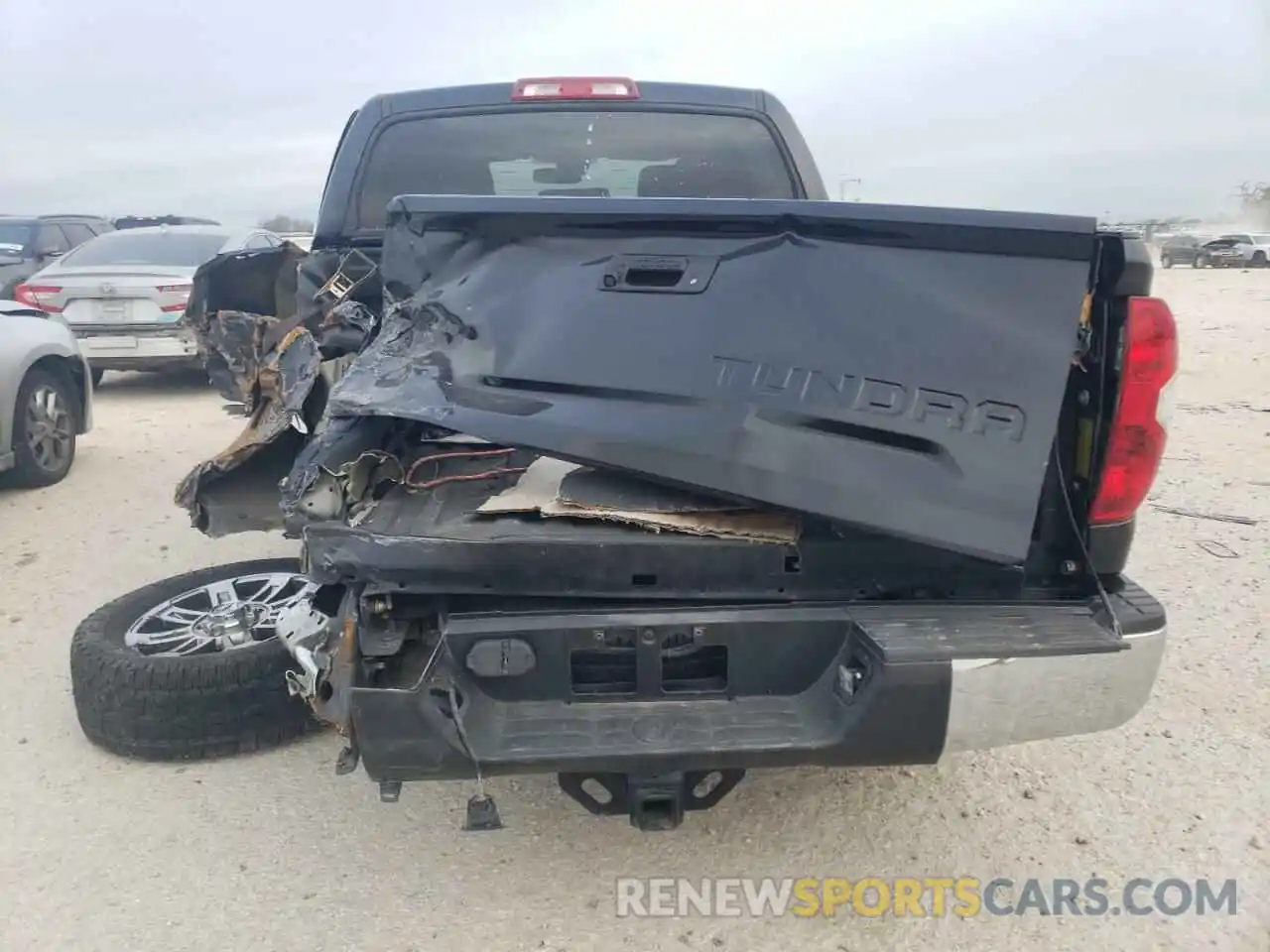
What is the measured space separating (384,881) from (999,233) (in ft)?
7.37

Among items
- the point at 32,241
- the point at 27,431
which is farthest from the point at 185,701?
the point at 32,241

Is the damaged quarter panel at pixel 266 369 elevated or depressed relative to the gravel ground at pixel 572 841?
elevated

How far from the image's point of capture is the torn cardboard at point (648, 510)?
7.44 ft

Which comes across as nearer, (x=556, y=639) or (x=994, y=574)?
(x=556, y=639)

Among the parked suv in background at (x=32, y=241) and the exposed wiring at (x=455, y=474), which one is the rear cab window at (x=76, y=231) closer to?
the parked suv in background at (x=32, y=241)

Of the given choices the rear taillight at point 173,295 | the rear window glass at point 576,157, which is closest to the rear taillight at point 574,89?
the rear window glass at point 576,157

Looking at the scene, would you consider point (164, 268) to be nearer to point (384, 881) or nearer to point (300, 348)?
point (300, 348)

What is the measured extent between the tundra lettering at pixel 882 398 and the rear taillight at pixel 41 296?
917cm

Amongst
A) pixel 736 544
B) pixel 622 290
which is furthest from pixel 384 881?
pixel 622 290

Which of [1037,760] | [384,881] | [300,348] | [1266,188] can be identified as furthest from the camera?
[1266,188]

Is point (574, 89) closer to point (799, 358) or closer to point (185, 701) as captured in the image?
point (799, 358)

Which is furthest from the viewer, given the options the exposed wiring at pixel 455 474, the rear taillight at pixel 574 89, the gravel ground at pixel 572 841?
the rear taillight at pixel 574 89

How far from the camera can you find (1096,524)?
233 cm

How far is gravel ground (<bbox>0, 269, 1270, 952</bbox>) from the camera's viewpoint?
2.51 m
